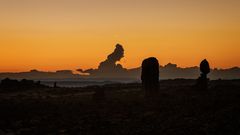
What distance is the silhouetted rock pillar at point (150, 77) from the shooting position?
1873 inches

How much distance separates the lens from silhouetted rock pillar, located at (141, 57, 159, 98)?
47562 millimetres

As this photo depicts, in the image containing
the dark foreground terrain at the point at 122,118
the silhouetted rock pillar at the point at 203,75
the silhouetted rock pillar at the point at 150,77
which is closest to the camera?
the dark foreground terrain at the point at 122,118

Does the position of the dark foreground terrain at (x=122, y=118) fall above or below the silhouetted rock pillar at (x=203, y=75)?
below

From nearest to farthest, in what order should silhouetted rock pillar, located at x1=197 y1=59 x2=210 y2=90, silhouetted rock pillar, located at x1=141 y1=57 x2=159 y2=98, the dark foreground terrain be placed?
the dark foreground terrain → silhouetted rock pillar, located at x1=141 y1=57 x2=159 y2=98 → silhouetted rock pillar, located at x1=197 y1=59 x2=210 y2=90

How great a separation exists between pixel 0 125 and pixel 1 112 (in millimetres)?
7883

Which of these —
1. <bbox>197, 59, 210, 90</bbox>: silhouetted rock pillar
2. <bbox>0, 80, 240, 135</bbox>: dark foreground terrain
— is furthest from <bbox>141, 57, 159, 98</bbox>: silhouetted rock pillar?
<bbox>197, 59, 210, 90</bbox>: silhouetted rock pillar

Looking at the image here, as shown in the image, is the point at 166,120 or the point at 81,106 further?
the point at 81,106

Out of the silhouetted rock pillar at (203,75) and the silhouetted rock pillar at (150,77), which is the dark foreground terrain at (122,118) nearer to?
the silhouetted rock pillar at (150,77)

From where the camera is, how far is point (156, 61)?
161 ft

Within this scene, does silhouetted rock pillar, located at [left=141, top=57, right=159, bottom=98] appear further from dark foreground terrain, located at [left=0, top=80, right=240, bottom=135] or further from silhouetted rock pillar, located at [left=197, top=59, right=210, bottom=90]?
silhouetted rock pillar, located at [left=197, top=59, right=210, bottom=90]

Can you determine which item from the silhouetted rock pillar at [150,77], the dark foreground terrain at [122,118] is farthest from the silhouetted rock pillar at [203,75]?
the dark foreground terrain at [122,118]

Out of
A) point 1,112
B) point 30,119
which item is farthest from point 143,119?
point 1,112

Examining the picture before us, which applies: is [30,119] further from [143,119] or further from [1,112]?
[143,119]

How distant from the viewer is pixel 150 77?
4775cm
